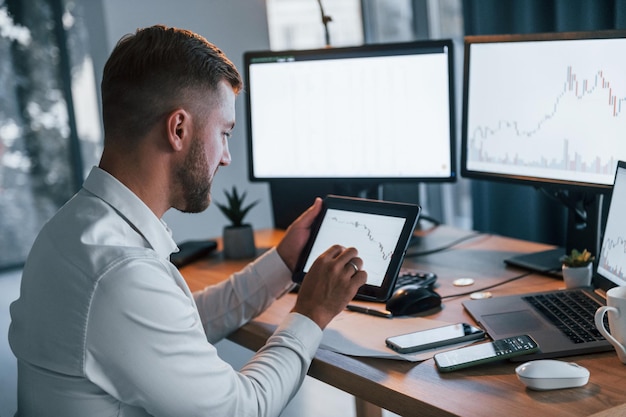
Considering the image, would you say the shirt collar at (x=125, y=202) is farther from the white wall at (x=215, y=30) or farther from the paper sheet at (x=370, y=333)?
the white wall at (x=215, y=30)

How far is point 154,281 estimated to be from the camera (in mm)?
963

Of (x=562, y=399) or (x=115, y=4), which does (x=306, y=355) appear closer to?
(x=562, y=399)

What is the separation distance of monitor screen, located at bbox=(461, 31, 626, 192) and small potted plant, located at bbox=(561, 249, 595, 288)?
0.50 feet

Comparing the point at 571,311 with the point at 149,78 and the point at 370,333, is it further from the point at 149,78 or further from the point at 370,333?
the point at 149,78

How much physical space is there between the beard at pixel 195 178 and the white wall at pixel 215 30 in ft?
7.29

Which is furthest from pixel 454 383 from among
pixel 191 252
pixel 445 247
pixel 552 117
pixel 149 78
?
pixel 191 252

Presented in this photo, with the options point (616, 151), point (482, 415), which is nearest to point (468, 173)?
point (616, 151)

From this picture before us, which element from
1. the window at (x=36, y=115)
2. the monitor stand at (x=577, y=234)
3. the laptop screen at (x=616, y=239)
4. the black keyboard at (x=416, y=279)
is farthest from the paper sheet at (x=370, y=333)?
the window at (x=36, y=115)

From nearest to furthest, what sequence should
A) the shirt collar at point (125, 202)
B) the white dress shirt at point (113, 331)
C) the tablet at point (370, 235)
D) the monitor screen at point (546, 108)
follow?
1. the white dress shirt at point (113, 331)
2. the shirt collar at point (125, 202)
3. the tablet at point (370, 235)
4. the monitor screen at point (546, 108)

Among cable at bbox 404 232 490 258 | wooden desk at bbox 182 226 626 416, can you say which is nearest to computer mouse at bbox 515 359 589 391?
wooden desk at bbox 182 226 626 416

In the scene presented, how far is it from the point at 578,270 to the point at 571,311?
0.19 meters

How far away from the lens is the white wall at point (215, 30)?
10.8ft

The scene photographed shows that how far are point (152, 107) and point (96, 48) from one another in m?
2.52

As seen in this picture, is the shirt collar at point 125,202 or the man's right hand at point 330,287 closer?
the shirt collar at point 125,202
